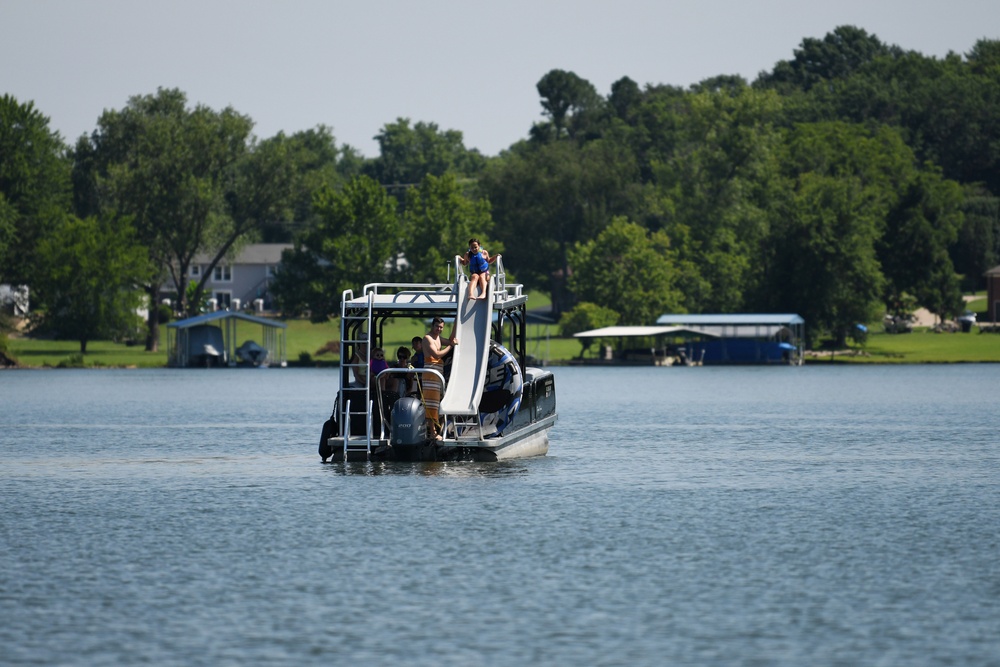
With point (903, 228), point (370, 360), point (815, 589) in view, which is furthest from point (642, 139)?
point (815, 589)

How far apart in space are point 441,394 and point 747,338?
95031mm

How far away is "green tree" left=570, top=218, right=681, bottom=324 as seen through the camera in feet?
452

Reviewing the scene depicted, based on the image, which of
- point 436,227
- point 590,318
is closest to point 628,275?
point 590,318

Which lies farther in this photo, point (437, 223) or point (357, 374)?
point (437, 223)

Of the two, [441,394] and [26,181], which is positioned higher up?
[26,181]

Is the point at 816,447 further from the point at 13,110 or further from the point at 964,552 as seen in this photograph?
the point at 13,110

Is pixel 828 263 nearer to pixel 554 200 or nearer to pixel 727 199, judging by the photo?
pixel 727 199

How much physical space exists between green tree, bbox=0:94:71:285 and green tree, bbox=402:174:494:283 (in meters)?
30.1

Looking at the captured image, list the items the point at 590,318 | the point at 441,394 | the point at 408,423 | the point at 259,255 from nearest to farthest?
the point at 408,423
the point at 441,394
the point at 590,318
the point at 259,255

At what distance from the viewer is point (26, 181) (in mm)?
135750

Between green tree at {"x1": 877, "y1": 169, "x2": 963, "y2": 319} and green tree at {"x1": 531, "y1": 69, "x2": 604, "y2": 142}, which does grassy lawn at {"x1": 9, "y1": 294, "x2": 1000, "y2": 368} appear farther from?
green tree at {"x1": 531, "y1": 69, "x2": 604, "y2": 142}

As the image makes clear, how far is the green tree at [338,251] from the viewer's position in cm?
13300

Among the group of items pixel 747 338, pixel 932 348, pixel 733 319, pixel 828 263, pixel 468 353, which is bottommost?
pixel 468 353

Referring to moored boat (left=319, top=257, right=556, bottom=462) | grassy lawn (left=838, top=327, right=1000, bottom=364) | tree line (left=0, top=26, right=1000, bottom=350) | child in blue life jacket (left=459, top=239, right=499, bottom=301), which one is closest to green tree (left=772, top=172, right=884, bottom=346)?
tree line (left=0, top=26, right=1000, bottom=350)
